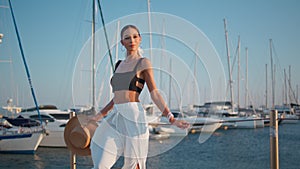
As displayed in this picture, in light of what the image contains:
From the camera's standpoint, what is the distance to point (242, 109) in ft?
116

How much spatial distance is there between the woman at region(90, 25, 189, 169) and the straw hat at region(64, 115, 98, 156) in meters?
0.32

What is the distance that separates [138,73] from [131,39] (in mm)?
226

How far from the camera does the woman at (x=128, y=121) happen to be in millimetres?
2061

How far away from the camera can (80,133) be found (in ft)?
8.17

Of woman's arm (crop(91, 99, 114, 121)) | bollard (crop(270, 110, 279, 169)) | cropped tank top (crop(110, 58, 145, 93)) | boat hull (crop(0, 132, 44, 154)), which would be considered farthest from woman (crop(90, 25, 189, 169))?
boat hull (crop(0, 132, 44, 154))

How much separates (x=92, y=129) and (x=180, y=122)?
67 cm

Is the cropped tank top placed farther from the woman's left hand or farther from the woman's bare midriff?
the woman's left hand

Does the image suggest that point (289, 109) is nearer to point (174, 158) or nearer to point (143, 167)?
point (174, 158)

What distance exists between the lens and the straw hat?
8.00 ft

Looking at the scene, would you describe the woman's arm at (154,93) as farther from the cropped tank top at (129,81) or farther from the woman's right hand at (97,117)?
the woman's right hand at (97,117)

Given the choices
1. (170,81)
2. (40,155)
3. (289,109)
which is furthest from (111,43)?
(289,109)

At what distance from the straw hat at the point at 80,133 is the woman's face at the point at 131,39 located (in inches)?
23.8

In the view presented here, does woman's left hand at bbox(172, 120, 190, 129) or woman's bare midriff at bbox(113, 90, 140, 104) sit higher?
woman's bare midriff at bbox(113, 90, 140, 104)

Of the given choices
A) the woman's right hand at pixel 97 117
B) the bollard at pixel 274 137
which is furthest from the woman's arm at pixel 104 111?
the bollard at pixel 274 137
